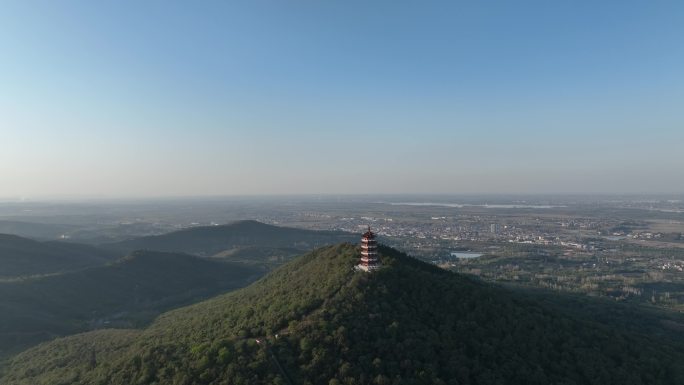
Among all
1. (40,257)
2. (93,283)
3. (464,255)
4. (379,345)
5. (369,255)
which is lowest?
(464,255)

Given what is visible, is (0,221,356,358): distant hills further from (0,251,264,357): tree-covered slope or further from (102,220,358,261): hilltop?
(102,220,358,261): hilltop

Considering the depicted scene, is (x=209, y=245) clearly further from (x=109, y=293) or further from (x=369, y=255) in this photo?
(x=369, y=255)

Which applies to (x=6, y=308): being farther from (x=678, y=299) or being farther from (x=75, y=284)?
(x=678, y=299)

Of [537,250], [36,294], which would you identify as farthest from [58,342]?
[537,250]

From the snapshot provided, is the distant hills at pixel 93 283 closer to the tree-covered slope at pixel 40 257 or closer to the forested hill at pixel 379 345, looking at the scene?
the tree-covered slope at pixel 40 257

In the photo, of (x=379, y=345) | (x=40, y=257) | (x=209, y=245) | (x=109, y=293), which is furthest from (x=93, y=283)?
(x=209, y=245)

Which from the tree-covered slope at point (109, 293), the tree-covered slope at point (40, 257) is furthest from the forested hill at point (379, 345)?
the tree-covered slope at point (40, 257)

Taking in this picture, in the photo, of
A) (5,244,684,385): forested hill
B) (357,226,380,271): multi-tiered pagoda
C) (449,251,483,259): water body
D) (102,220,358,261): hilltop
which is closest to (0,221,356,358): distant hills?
(102,220,358,261): hilltop
